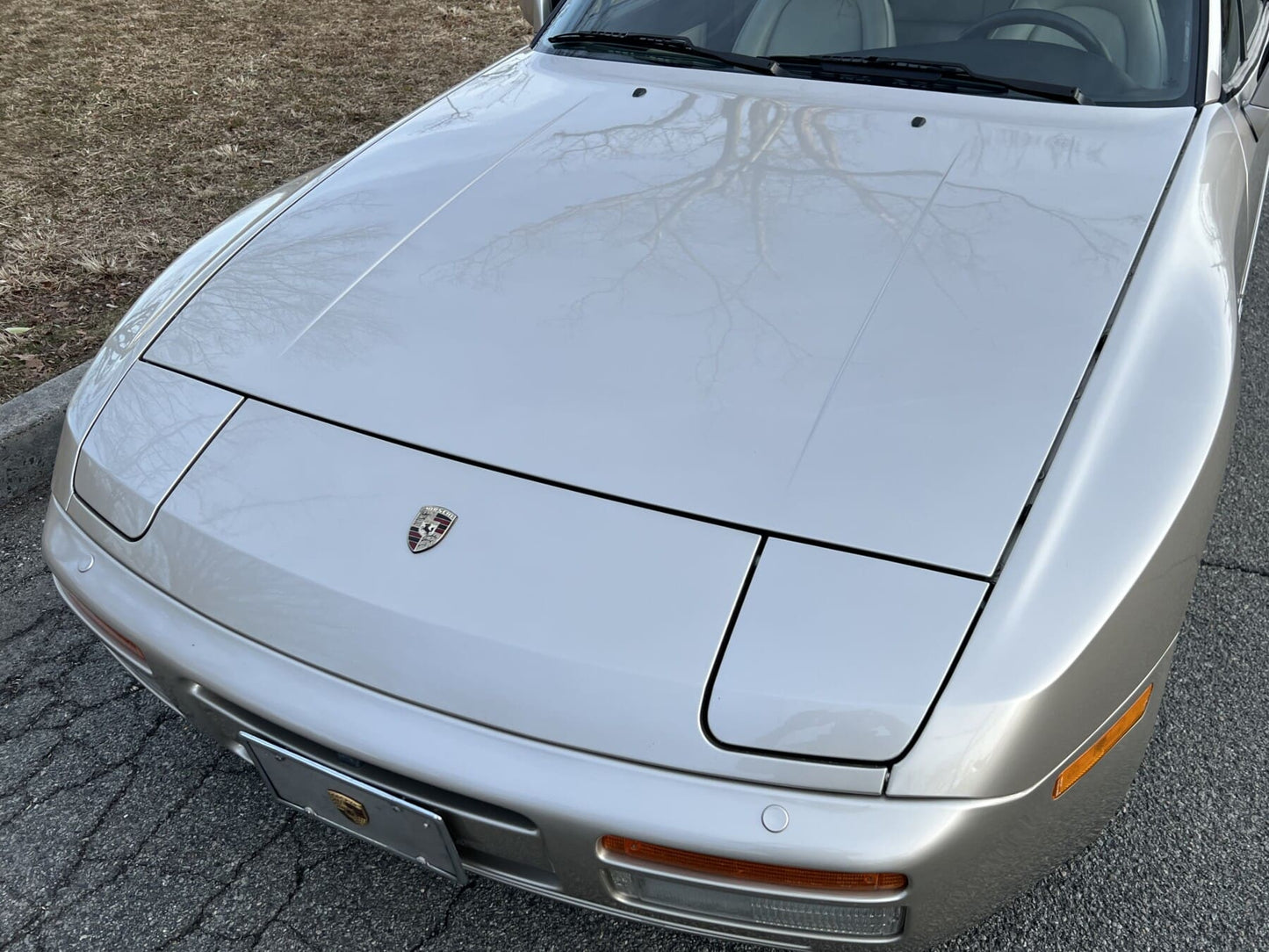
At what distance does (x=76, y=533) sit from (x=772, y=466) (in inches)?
43.2

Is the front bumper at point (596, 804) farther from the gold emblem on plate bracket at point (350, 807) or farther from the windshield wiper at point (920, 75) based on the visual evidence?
the windshield wiper at point (920, 75)

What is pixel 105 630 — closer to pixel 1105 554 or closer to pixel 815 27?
pixel 1105 554

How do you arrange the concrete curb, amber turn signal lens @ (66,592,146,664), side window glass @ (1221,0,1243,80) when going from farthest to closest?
the concrete curb
side window glass @ (1221,0,1243,80)
amber turn signal lens @ (66,592,146,664)

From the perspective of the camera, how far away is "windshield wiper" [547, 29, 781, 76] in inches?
84.7

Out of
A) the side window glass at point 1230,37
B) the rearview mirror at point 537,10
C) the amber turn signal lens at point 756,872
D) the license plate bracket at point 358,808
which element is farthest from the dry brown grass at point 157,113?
the side window glass at point 1230,37

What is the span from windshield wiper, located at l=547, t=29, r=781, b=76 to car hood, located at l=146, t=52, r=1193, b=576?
95mm

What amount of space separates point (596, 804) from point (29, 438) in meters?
2.15

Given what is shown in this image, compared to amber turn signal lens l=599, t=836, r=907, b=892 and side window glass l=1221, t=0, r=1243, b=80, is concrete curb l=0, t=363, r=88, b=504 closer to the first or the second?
amber turn signal lens l=599, t=836, r=907, b=892

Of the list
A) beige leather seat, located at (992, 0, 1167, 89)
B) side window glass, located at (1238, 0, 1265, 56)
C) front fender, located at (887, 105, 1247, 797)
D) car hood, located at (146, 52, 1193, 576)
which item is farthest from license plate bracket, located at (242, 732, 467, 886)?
side window glass, located at (1238, 0, 1265, 56)

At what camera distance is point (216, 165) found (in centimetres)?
411

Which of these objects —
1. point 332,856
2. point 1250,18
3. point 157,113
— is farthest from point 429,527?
point 157,113

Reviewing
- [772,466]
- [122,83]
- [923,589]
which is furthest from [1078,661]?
[122,83]

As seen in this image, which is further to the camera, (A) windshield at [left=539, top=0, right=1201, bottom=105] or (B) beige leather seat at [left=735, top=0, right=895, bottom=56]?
(B) beige leather seat at [left=735, top=0, right=895, bottom=56]

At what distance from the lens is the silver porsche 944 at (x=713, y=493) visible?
112cm
